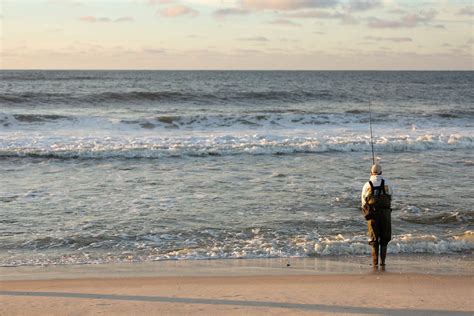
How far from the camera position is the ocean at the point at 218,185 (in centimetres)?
880

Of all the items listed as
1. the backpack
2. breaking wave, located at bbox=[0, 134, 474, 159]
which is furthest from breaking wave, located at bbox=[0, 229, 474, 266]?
breaking wave, located at bbox=[0, 134, 474, 159]

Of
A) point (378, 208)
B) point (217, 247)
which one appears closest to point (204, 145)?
point (217, 247)

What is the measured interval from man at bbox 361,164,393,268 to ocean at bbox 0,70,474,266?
31.7 inches

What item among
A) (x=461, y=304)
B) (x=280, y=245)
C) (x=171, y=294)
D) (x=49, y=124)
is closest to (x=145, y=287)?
(x=171, y=294)

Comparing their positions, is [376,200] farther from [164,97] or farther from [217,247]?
[164,97]

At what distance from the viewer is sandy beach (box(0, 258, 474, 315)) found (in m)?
5.94

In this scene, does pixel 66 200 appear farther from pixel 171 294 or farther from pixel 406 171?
pixel 406 171

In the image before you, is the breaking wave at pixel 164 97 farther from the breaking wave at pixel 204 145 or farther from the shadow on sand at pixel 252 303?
the shadow on sand at pixel 252 303

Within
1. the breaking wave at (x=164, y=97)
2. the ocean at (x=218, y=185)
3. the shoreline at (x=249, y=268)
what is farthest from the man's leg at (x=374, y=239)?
the breaking wave at (x=164, y=97)

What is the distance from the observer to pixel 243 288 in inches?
263

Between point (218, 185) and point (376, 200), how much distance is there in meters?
5.83

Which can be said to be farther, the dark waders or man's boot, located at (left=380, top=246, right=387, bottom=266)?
man's boot, located at (left=380, top=246, right=387, bottom=266)

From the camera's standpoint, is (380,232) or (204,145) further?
(204,145)

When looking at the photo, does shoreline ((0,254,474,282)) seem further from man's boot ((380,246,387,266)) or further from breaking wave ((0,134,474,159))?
breaking wave ((0,134,474,159))
